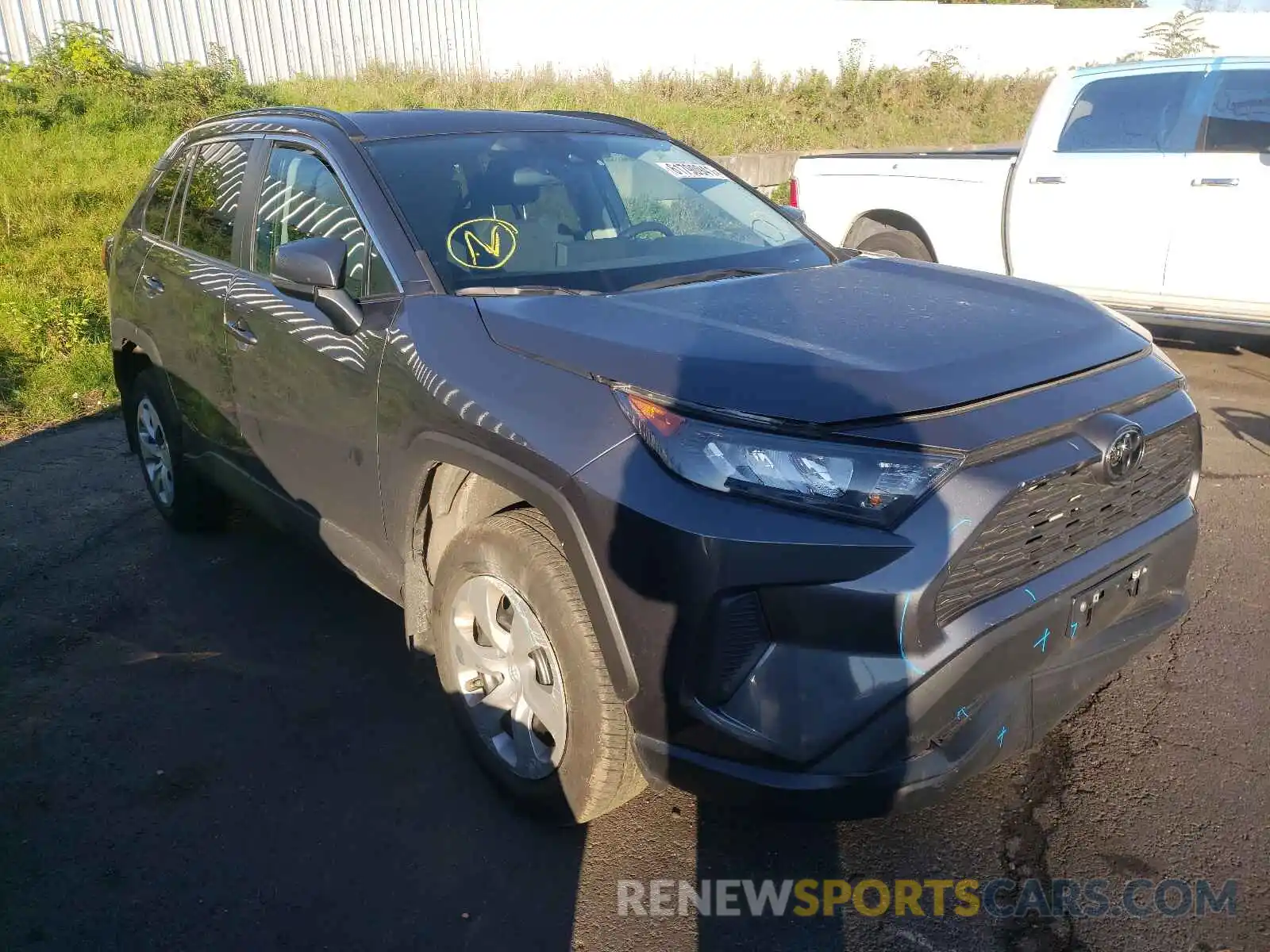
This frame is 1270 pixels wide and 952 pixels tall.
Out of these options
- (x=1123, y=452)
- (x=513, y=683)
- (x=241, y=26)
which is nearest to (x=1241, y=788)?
(x=1123, y=452)

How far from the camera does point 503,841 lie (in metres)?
2.73

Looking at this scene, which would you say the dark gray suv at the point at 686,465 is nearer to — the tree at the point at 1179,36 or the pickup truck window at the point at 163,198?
the pickup truck window at the point at 163,198

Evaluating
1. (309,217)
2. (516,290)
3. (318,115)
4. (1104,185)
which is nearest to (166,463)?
(309,217)

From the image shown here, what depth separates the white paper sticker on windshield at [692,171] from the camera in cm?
384

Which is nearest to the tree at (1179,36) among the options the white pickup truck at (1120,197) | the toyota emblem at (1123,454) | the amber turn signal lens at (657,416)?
the white pickup truck at (1120,197)

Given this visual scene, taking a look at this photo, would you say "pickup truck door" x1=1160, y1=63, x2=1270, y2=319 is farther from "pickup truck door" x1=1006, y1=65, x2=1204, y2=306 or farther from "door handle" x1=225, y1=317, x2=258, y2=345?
"door handle" x1=225, y1=317, x2=258, y2=345

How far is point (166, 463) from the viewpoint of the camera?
466cm

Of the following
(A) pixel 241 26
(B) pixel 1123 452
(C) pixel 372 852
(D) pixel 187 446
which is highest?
(A) pixel 241 26

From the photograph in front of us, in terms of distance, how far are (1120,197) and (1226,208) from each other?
59 centimetres

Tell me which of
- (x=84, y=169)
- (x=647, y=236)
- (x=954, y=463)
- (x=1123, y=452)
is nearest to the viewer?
(x=954, y=463)

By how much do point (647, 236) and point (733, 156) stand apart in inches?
388

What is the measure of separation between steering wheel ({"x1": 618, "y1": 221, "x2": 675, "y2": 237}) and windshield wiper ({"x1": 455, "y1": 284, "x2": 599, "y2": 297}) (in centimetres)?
56

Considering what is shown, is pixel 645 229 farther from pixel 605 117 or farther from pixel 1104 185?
pixel 1104 185

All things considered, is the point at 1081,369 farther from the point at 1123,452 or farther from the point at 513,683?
the point at 513,683
